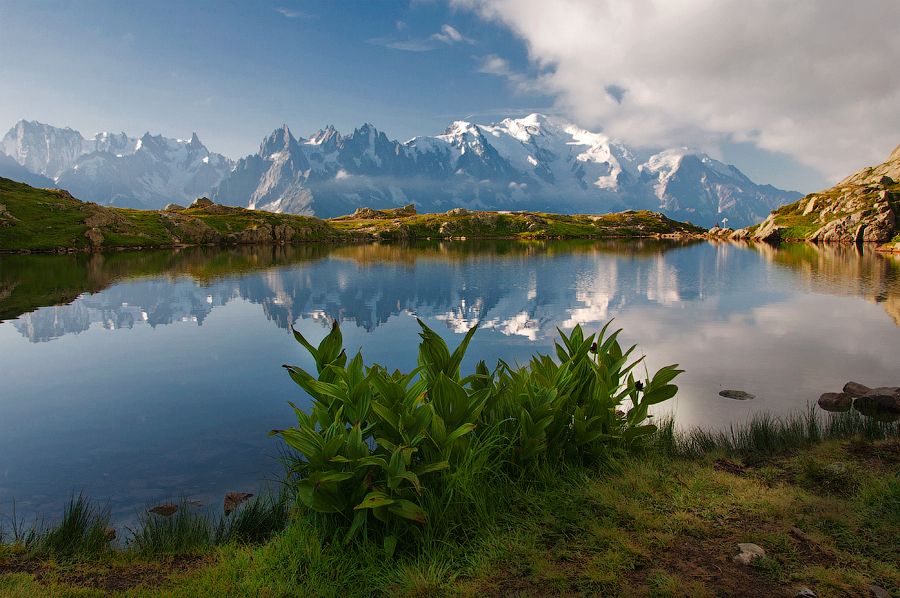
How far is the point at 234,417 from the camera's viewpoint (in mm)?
11664

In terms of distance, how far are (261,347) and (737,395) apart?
17082 mm

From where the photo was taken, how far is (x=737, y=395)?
40.6ft

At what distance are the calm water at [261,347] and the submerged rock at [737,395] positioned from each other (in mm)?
279

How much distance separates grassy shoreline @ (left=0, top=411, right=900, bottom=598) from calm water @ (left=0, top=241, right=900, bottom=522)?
10.4 feet

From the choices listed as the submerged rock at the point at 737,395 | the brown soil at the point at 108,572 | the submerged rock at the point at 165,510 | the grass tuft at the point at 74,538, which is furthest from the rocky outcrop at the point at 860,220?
the grass tuft at the point at 74,538

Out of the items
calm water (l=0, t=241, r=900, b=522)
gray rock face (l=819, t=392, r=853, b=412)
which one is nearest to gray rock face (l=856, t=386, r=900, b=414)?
gray rock face (l=819, t=392, r=853, b=412)

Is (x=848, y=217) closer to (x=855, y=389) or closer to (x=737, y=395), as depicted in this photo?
(x=855, y=389)

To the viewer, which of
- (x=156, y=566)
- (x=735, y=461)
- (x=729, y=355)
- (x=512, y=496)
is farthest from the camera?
(x=729, y=355)

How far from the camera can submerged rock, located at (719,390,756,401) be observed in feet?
40.0

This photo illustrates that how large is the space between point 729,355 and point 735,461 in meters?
10.6

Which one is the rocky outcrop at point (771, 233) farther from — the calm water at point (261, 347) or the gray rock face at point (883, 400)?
the gray rock face at point (883, 400)

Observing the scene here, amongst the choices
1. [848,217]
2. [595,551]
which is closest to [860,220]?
[848,217]

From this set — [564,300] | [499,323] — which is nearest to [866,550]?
[499,323]

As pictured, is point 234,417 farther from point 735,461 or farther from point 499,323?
point 499,323
